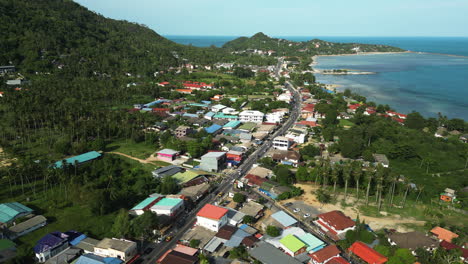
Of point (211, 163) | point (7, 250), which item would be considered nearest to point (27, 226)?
point (7, 250)

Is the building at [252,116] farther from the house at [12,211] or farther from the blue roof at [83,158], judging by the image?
the house at [12,211]

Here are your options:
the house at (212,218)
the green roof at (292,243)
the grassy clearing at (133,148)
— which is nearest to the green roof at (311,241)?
the green roof at (292,243)

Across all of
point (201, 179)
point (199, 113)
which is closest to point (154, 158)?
point (201, 179)

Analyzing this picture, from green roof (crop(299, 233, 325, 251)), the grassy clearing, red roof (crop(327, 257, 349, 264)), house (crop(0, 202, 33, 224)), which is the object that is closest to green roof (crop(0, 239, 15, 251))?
house (crop(0, 202, 33, 224))

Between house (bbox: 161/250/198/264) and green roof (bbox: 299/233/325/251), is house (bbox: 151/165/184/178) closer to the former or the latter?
house (bbox: 161/250/198/264)

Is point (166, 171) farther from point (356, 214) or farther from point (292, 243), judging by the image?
point (356, 214)
